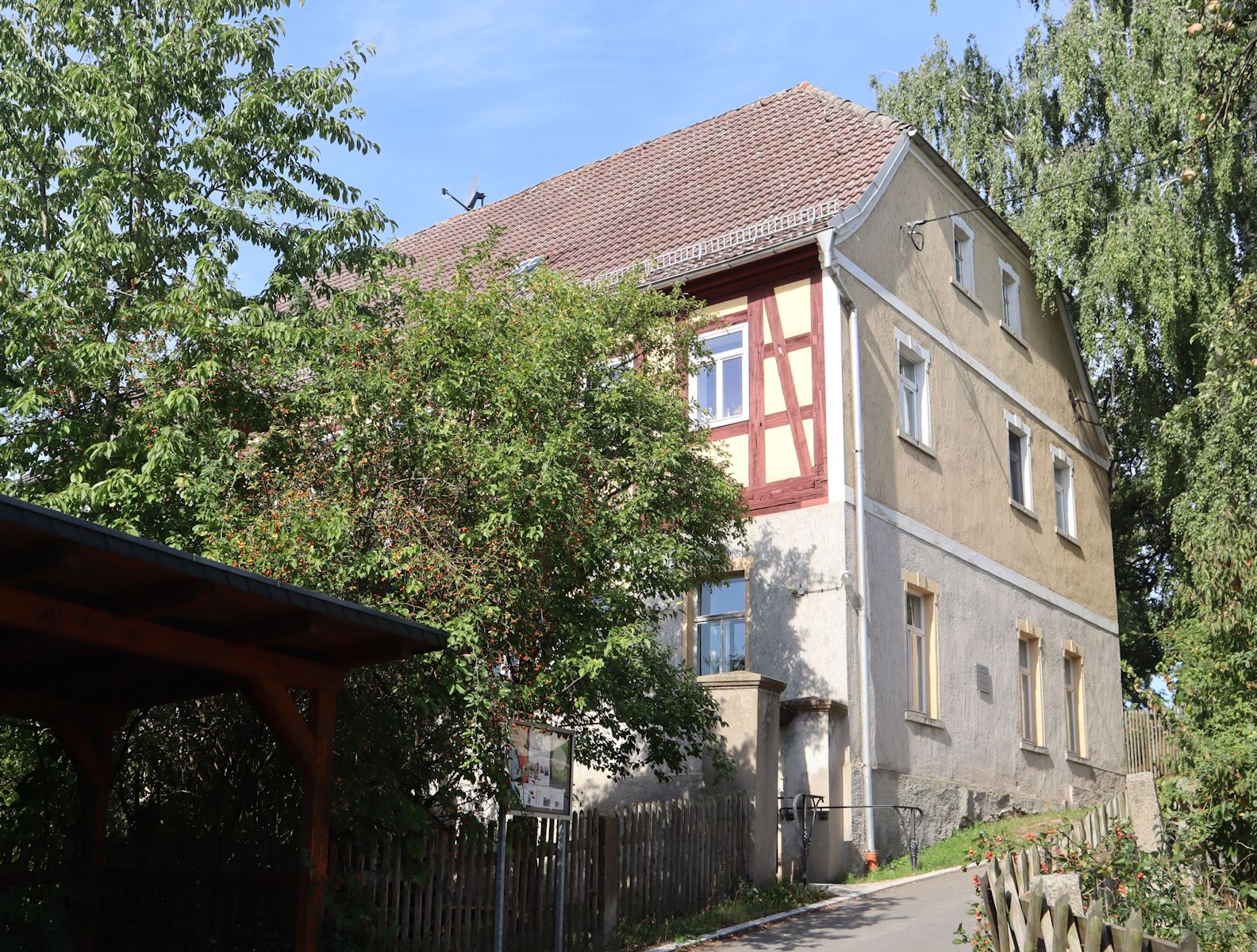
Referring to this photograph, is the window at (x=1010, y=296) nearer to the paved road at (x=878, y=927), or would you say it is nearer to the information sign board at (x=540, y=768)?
the paved road at (x=878, y=927)

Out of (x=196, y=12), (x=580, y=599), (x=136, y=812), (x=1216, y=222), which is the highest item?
(x=1216, y=222)

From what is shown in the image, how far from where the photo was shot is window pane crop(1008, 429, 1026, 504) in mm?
22453

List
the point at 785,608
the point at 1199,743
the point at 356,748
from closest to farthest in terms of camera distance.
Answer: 1. the point at 356,748
2. the point at 1199,743
3. the point at 785,608

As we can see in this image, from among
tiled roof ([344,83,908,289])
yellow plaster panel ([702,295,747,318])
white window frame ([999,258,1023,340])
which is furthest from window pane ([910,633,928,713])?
white window frame ([999,258,1023,340])

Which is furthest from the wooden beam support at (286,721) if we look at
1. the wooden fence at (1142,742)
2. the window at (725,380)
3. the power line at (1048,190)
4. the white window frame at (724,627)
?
the wooden fence at (1142,742)

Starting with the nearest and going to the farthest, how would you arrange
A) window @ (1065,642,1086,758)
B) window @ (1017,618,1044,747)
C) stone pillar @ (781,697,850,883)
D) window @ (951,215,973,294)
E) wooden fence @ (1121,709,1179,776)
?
stone pillar @ (781,697,850,883)
window @ (1017,618,1044,747)
window @ (951,215,973,294)
window @ (1065,642,1086,758)
wooden fence @ (1121,709,1179,776)

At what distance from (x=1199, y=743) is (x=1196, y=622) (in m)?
1.49

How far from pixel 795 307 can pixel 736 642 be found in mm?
4371

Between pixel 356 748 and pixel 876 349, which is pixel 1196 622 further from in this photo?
pixel 356 748

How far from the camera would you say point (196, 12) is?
1445cm

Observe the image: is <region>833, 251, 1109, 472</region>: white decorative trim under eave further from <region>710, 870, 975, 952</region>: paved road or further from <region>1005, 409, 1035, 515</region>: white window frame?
<region>710, 870, 975, 952</region>: paved road

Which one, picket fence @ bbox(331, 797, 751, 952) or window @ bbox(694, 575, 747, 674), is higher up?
window @ bbox(694, 575, 747, 674)

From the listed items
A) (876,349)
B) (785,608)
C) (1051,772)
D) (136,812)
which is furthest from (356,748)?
(1051,772)

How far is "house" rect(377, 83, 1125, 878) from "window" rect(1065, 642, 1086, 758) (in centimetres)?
5
